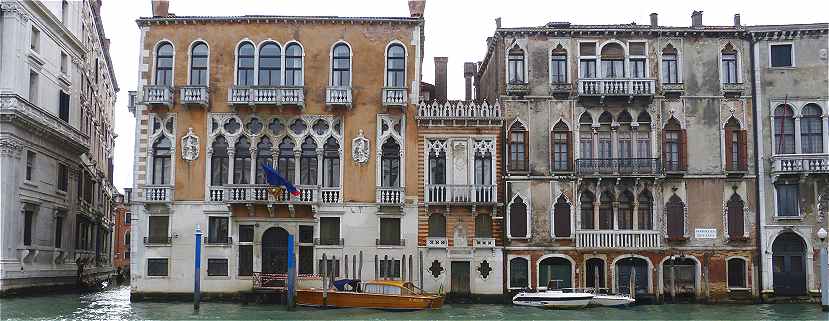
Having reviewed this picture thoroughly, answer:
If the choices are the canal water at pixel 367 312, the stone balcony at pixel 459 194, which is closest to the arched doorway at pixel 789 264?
the canal water at pixel 367 312

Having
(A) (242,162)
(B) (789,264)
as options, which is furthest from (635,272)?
(A) (242,162)

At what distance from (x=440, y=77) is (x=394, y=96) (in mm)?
4725

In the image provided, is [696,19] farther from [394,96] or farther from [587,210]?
[394,96]

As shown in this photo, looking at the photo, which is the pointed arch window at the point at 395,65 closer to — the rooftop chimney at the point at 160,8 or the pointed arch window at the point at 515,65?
the pointed arch window at the point at 515,65

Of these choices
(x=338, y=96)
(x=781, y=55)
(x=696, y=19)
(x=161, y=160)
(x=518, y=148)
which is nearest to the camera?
(x=338, y=96)

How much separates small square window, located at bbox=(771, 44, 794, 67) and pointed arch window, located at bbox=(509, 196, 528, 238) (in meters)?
11.3

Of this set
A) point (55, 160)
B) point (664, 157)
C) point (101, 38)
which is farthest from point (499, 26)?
point (101, 38)

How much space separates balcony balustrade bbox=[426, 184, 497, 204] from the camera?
33.5m

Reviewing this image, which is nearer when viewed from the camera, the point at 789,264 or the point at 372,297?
the point at 372,297

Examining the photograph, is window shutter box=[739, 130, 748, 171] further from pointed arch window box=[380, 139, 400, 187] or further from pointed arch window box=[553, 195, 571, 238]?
pointed arch window box=[380, 139, 400, 187]

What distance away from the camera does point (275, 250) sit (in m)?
33.7

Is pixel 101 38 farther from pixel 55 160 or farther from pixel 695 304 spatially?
pixel 695 304

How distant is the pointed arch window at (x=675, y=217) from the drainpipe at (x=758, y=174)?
289 centimetres

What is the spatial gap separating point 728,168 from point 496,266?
980 cm
